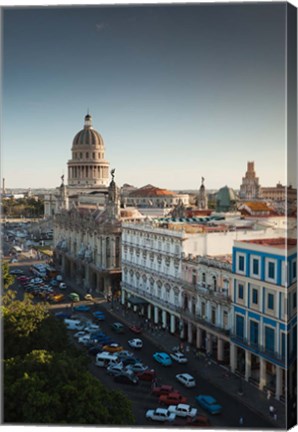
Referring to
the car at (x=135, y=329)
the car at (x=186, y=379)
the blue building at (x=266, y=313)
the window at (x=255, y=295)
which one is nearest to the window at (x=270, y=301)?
the blue building at (x=266, y=313)

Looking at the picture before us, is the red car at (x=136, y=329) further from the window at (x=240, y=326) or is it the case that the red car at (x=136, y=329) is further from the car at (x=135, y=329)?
the window at (x=240, y=326)

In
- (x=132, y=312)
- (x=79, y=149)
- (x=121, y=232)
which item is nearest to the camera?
(x=79, y=149)

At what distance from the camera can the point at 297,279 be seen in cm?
1401

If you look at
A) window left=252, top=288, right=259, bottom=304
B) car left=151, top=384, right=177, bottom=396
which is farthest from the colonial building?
car left=151, top=384, right=177, bottom=396

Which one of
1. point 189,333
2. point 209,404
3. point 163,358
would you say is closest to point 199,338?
point 189,333

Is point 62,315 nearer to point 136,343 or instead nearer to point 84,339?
point 84,339

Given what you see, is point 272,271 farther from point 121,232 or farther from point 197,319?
point 121,232

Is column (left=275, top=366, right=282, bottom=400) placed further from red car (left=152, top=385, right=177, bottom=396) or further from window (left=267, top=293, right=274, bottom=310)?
red car (left=152, top=385, right=177, bottom=396)

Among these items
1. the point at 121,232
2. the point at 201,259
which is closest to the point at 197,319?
the point at 201,259

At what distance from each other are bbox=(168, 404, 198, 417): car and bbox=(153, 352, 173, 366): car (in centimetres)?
264

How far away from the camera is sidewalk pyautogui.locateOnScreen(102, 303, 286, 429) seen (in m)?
13.8

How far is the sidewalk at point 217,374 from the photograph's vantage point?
1381 centimetres

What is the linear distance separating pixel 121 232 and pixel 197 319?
29.2ft

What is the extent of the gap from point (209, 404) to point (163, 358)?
3091 mm
